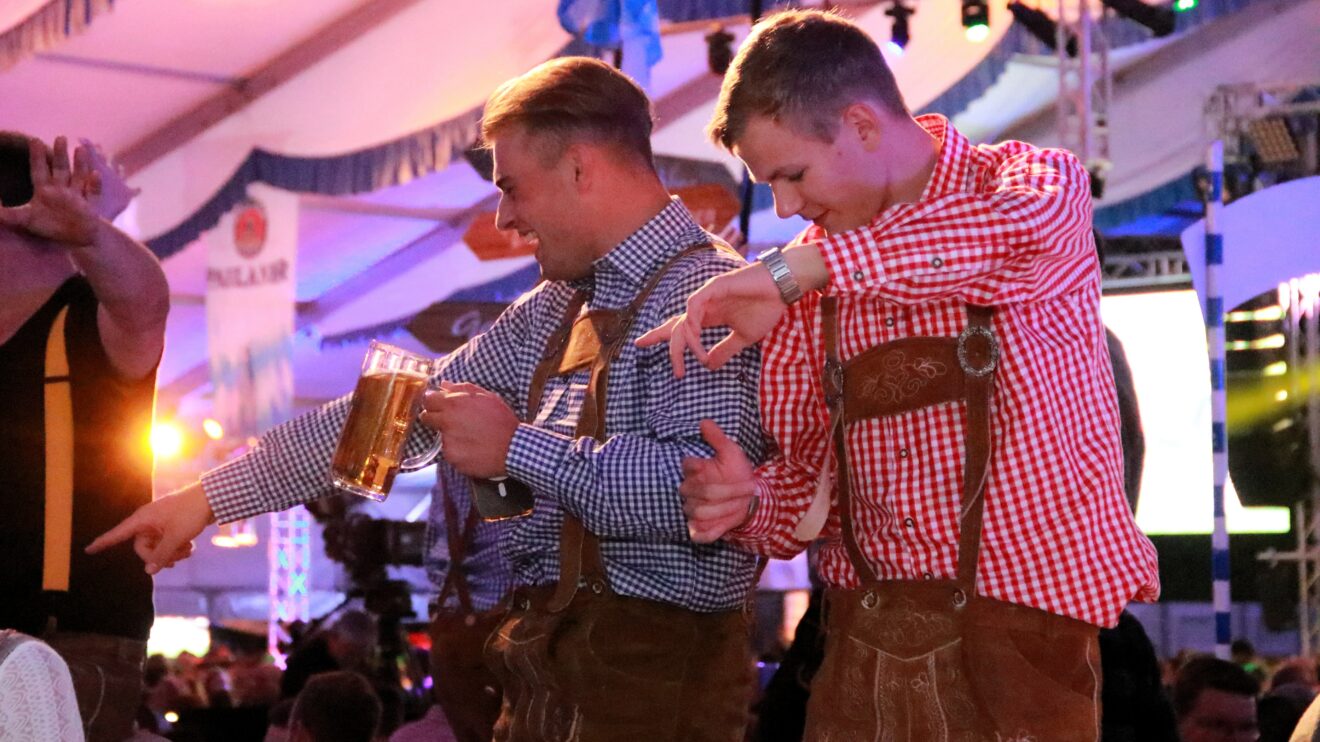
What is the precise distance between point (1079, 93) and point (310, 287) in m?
5.44

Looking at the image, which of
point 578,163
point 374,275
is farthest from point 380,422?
point 374,275

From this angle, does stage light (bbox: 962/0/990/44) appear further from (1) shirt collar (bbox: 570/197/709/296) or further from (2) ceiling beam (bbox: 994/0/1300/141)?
(1) shirt collar (bbox: 570/197/709/296)

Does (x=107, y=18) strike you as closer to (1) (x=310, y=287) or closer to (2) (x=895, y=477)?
(1) (x=310, y=287)

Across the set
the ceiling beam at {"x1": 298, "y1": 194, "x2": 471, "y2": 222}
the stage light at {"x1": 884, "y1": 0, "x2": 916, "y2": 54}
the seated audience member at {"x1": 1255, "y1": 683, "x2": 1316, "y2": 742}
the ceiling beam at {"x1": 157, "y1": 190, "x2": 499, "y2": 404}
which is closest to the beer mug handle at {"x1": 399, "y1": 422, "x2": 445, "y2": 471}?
the seated audience member at {"x1": 1255, "y1": 683, "x2": 1316, "y2": 742}

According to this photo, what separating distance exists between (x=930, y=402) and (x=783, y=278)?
0.78ft

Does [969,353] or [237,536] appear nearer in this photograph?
[969,353]

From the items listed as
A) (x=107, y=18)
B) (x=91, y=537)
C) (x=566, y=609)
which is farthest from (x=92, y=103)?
(x=566, y=609)

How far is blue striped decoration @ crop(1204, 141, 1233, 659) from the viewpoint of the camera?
4734mm

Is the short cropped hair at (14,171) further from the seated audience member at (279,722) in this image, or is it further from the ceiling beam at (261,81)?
the ceiling beam at (261,81)

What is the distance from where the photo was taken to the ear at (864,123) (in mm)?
1776

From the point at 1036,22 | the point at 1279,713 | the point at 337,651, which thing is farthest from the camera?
the point at 1036,22

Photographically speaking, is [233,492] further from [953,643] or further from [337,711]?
[337,711]

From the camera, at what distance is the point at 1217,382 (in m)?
4.80

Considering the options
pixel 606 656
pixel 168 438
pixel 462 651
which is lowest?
pixel 168 438
